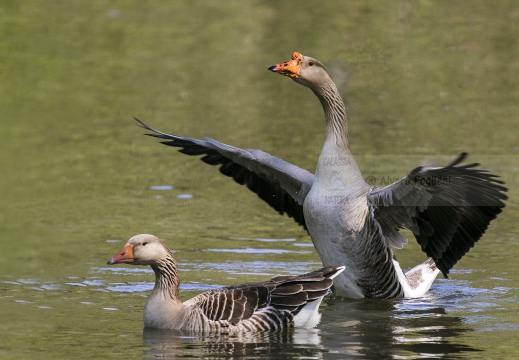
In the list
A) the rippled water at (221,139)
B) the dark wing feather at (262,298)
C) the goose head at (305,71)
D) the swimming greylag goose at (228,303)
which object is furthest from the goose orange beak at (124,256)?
the goose head at (305,71)

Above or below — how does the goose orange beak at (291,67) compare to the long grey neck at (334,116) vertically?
above

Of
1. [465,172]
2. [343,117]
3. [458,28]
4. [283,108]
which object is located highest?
[458,28]

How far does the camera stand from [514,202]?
Answer: 15.4 meters

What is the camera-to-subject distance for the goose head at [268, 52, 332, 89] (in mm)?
11430

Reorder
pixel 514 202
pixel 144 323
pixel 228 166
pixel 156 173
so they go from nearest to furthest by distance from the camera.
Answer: pixel 144 323, pixel 228 166, pixel 514 202, pixel 156 173

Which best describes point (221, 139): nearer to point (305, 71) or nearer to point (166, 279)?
point (305, 71)

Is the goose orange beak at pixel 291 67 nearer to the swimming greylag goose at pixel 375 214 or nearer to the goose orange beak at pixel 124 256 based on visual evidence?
the swimming greylag goose at pixel 375 214

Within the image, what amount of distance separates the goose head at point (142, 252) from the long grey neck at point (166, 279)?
55 mm

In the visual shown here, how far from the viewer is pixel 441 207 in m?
11.0

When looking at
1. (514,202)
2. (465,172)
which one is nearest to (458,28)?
(514,202)

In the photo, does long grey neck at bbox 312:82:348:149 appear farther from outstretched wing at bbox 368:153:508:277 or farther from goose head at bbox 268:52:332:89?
outstretched wing at bbox 368:153:508:277

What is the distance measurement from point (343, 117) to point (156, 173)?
237 inches

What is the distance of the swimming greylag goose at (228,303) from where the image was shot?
9812 millimetres

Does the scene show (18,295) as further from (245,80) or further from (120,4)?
(120,4)
